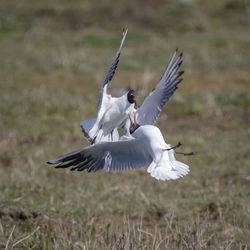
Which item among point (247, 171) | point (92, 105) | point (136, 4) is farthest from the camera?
point (136, 4)

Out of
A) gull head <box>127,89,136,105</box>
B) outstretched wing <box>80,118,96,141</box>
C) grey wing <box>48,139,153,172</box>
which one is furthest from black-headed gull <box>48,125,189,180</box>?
outstretched wing <box>80,118,96,141</box>

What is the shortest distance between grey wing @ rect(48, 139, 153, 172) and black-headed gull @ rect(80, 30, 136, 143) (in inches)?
14.3

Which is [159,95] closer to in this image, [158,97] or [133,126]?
[158,97]

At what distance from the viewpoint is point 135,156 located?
3.25m

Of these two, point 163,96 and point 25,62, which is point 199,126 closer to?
point 163,96

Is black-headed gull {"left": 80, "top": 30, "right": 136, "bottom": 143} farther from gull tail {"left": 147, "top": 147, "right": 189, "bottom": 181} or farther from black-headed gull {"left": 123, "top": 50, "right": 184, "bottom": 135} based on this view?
gull tail {"left": 147, "top": 147, "right": 189, "bottom": 181}

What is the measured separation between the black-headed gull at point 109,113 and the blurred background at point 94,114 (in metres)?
0.60

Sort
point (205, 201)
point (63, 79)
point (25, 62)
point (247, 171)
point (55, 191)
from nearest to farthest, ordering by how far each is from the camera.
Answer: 1. point (205, 201)
2. point (55, 191)
3. point (247, 171)
4. point (63, 79)
5. point (25, 62)

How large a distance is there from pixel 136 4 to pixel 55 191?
16.0 meters

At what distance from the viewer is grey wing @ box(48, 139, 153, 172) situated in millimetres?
3076

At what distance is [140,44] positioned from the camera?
13609 millimetres

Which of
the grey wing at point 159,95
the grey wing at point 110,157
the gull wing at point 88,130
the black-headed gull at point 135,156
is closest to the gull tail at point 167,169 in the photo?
the black-headed gull at point 135,156

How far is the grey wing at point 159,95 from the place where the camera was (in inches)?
138

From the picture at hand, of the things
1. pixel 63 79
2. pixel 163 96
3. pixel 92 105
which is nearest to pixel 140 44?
pixel 63 79
